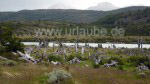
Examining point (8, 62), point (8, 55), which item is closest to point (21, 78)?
point (8, 62)

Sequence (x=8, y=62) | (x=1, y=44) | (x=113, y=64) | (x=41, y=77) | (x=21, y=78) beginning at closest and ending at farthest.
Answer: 1. (x=21, y=78)
2. (x=41, y=77)
3. (x=8, y=62)
4. (x=113, y=64)
5. (x=1, y=44)

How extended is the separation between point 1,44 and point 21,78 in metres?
18.2

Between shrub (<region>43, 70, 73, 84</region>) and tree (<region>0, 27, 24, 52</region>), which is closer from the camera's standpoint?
shrub (<region>43, 70, 73, 84</region>)

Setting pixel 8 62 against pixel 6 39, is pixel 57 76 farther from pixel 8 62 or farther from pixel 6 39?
pixel 6 39

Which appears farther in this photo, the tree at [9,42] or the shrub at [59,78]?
the tree at [9,42]

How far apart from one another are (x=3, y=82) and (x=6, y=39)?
1949 centimetres

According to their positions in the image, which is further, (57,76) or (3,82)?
(57,76)

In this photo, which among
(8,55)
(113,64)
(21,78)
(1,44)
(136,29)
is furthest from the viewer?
(136,29)

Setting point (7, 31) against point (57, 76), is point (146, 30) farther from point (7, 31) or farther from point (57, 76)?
point (57, 76)

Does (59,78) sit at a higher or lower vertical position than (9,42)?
higher

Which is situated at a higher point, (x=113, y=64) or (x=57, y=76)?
(x=57, y=76)

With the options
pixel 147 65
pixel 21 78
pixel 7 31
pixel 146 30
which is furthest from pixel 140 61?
pixel 146 30

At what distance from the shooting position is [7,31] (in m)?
31.5

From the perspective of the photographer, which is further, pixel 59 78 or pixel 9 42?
pixel 9 42
